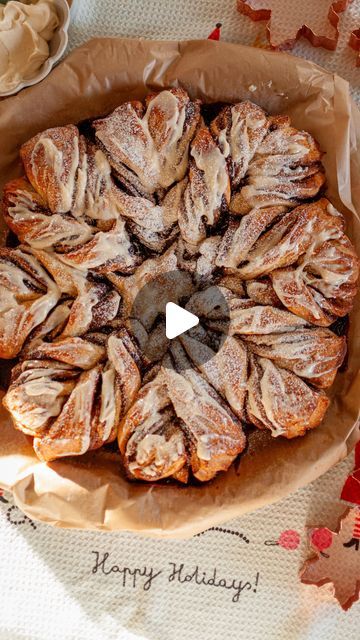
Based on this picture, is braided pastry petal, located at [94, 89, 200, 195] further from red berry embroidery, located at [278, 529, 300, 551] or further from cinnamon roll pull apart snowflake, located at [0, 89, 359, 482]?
red berry embroidery, located at [278, 529, 300, 551]

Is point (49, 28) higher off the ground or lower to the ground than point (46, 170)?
higher

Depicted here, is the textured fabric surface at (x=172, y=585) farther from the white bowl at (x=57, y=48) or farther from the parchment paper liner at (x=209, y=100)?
the white bowl at (x=57, y=48)

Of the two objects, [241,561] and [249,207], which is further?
[241,561]

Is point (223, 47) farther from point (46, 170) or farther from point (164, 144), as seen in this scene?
point (46, 170)

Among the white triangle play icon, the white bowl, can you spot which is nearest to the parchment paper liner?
the white bowl

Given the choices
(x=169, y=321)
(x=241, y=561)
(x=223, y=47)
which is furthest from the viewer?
(x=241, y=561)

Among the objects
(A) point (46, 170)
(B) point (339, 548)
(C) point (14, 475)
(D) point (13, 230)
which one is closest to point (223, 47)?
(A) point (46, 170)

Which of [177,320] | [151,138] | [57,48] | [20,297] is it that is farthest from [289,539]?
[57,48]
